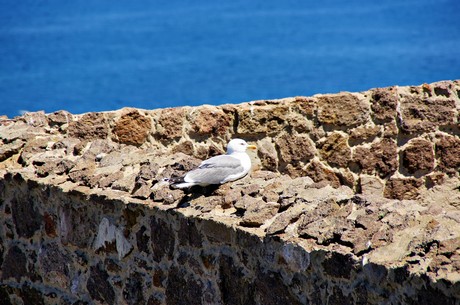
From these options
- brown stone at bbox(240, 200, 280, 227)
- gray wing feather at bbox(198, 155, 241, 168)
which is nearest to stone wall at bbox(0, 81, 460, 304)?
brown stone at bbox(240, 200, 280, 227)

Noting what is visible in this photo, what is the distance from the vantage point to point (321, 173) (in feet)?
20.0

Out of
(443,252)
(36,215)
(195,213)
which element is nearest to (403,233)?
(443,252)

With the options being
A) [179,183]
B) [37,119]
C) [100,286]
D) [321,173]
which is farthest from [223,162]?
[37,119]

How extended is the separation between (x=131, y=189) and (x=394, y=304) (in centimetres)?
220

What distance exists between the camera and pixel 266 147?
239 inches

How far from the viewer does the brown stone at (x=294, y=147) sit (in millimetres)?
6055

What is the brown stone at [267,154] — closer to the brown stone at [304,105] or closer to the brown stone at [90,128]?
the brown stone at [304,105]

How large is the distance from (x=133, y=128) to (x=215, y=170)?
141 cm

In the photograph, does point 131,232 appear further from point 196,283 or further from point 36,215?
point 36,215

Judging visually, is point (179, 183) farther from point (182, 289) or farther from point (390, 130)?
point (390, 130)

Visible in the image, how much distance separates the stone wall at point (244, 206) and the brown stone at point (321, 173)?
0.01 meters

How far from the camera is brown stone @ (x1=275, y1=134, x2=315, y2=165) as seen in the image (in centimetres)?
605

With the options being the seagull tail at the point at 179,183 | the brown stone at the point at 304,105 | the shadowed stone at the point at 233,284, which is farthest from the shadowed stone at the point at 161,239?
the brown stone at the point at 304,105

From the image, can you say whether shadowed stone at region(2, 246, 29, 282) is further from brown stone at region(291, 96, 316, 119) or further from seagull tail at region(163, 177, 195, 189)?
brown stone at region(291, 96, 316, 119)
